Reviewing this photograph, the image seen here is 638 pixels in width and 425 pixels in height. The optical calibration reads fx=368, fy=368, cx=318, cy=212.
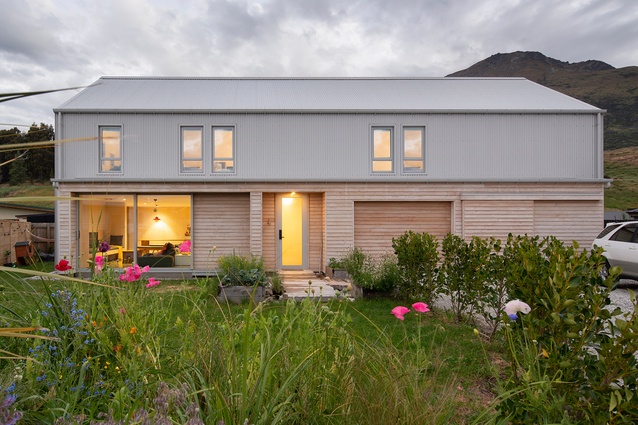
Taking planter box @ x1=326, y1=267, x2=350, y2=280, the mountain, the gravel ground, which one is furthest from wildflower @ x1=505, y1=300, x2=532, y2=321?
the mountain

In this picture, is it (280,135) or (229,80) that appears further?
(229,80)

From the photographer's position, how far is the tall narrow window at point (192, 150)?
12.6 meters

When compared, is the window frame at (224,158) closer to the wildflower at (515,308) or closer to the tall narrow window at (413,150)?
the tall narrow window at (413,150)

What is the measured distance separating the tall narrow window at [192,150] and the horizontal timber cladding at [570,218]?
11.5 metres

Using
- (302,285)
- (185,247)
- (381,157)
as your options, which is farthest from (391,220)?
(185,247)

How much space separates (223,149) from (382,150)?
18.1ft

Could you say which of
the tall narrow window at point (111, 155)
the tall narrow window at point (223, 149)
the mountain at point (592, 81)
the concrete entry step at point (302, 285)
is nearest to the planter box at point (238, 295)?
the concrete entry step at point (302, 285)

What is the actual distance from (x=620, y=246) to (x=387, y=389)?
1028 cm

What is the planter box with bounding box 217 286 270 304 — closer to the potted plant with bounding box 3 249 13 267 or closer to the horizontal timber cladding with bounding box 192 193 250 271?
the horizontal timber cladding with bounding box 192 193 250 271

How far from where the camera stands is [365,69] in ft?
182

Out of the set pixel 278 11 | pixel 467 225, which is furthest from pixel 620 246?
pixel 278 11

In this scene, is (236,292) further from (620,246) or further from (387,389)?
(620,246)

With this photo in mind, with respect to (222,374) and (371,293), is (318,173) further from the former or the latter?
(222,374)

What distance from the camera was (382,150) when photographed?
42.1ft
